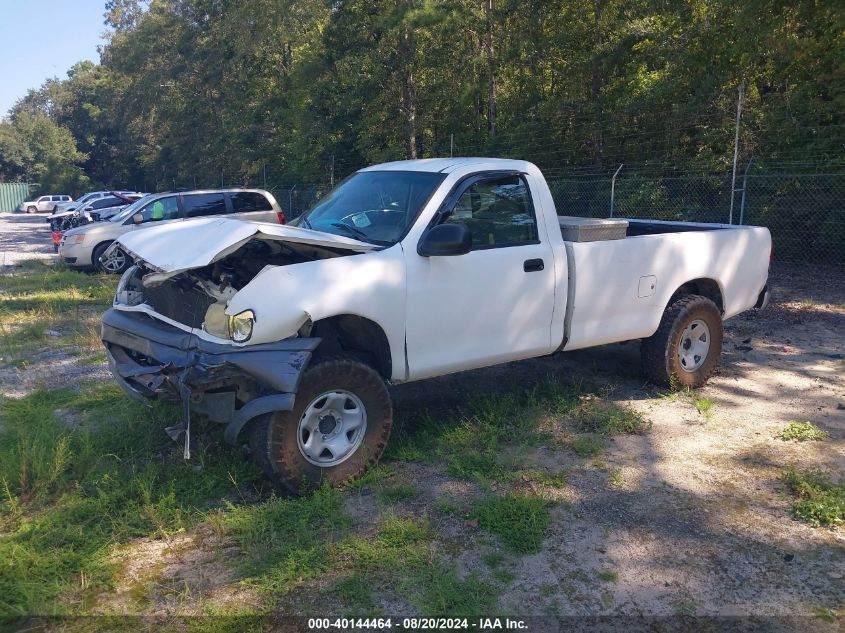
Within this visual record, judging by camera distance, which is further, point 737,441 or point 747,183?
point 747,183

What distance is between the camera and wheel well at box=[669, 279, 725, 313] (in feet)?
21.4

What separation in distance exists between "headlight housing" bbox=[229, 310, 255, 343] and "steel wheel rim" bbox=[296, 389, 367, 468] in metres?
0.57

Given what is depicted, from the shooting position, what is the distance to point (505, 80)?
19.9m

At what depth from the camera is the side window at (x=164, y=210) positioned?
49.4 ft

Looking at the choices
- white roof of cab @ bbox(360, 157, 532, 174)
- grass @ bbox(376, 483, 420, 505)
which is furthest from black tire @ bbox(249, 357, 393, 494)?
white roof of cab @ bbox(360, 157, 532, 174)

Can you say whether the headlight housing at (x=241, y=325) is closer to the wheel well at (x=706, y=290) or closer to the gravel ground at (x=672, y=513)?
the gravel ground at (x=672, y=513)

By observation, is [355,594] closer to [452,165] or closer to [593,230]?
[452,165]

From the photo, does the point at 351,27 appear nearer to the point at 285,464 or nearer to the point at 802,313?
the point at 802,313

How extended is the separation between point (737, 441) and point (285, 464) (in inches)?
129

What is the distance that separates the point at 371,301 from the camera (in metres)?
4.51

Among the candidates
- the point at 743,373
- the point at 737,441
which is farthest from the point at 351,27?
the point at 737,441

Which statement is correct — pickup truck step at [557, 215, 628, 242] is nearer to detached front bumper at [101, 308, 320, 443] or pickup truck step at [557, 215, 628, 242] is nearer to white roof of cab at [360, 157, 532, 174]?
white roof of cab at [360, 157, 532, 174]

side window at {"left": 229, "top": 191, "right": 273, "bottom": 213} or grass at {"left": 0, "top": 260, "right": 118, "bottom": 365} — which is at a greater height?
side window at {"left": 229, "top": 191, "right": 273, "bottom": 213}

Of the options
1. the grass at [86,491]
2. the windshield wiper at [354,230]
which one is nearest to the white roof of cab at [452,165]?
the windshield wiper at [354,230]
